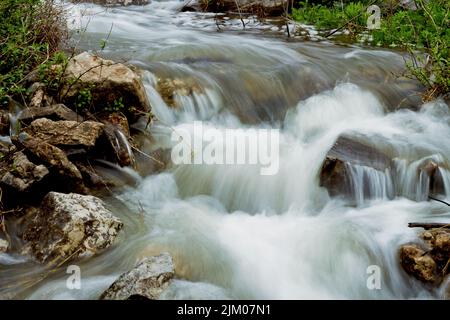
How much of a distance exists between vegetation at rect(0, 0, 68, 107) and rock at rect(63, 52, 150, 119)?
27 cm

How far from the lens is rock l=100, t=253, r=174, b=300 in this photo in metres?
3.44

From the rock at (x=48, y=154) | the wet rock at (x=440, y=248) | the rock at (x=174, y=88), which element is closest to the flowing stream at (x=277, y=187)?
the rock at (x=174, y=88)

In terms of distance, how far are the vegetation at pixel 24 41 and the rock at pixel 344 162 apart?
3104mm

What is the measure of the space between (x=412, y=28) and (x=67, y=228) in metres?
6.99

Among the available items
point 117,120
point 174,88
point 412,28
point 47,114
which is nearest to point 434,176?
point 174,88

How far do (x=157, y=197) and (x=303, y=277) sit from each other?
1682 mm

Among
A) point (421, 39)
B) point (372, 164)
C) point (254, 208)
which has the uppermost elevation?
point (421, 39)

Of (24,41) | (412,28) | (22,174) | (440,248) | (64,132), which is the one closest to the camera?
(440,248)

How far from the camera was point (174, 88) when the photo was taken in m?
6.39

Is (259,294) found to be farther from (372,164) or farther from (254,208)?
(372,164)

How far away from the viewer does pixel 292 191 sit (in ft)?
17.4

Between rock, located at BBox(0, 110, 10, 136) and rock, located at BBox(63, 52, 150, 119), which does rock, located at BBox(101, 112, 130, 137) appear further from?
rock, located at BBox(0, 110, 10, 136)

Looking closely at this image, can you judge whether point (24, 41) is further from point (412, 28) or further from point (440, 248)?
point (412, 28)

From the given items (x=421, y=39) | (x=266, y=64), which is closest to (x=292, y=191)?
(x=266, y=64)
